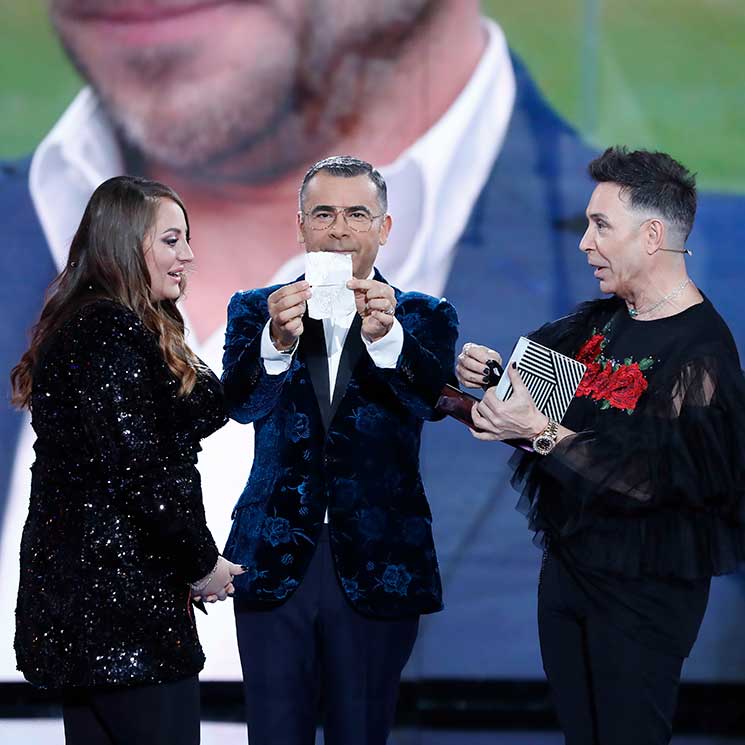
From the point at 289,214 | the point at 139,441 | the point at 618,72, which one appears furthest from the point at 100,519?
the point at 618,72

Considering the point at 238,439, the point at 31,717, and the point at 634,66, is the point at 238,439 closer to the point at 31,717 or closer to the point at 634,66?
the point at 31,717

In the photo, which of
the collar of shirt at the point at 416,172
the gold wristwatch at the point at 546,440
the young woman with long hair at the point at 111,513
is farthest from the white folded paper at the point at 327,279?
the collar of shirt at the point at 416,172

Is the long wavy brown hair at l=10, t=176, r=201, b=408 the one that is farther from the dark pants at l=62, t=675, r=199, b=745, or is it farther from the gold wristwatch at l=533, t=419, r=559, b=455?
the gold wristwatch at l=533, t=419, r=559, b=455

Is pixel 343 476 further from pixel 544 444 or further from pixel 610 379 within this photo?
pixel 610 379

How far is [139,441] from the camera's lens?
6.61 feet

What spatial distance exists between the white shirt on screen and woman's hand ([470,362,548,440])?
1.71 meters

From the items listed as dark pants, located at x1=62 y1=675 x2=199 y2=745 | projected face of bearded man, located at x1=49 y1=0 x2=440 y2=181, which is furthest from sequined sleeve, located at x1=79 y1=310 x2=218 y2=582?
projected face of bearded man, located at x1=49 y1=0 x2=440 y2=181

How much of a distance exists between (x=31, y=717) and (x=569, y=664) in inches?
98.1

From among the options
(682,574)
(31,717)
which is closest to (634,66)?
(682,574)

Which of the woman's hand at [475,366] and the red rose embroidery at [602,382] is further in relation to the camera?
the woman's hand at [475,366]

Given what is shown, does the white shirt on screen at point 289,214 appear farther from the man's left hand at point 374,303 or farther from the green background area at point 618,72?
the man's left hand at point 374,303

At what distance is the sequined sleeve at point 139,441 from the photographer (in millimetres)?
1996

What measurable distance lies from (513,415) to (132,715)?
37.0 inches

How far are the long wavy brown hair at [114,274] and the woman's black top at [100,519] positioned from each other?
0.18ft
